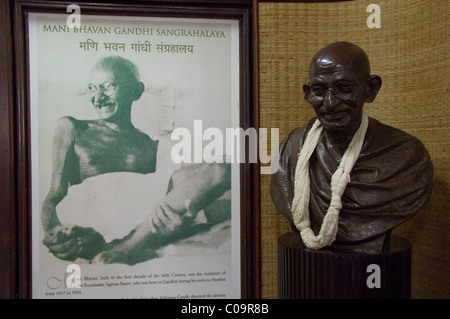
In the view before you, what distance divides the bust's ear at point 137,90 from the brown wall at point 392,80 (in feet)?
1.97

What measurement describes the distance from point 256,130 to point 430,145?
2.67 feet

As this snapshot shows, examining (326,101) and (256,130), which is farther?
(256,130)

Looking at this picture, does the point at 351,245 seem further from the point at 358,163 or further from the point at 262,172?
the point at 262,172

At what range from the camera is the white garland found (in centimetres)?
136

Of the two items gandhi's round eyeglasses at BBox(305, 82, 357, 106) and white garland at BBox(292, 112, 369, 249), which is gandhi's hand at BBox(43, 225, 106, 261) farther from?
gandhi's round eyeglasses at BBox(305, 82, 357, 106)

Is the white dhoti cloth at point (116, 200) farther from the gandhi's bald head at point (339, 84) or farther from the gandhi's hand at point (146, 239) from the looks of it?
the gandhi's bald head at point (339, 84)

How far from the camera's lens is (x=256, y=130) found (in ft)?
6.25

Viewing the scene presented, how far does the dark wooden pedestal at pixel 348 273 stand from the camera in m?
1.30

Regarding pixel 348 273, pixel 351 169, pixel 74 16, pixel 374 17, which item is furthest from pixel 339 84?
pixel 74 16

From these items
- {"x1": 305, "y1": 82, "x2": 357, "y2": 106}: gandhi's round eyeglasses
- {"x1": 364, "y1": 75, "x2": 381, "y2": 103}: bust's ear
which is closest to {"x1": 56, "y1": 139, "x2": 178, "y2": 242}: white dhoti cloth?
{"x1": 305, "y1": 82, "x2": 357, "y2": 106}: gandhi's round eyeglasses

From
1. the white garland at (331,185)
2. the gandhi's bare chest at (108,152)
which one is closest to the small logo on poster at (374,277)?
the white garland at (331,185)

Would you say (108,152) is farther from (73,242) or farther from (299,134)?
(299,134)

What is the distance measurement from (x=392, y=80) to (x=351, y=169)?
2.47 feet
